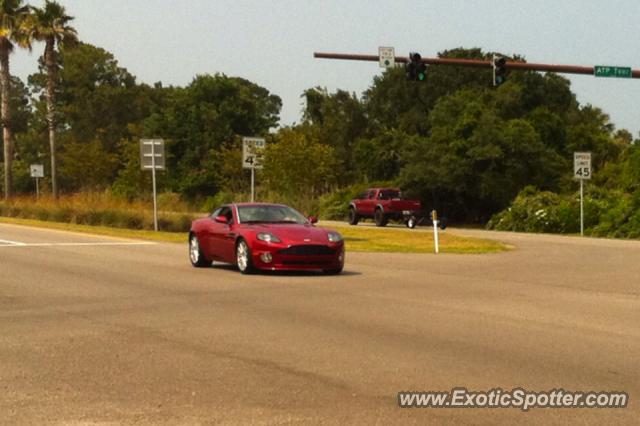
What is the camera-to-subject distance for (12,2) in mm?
60750

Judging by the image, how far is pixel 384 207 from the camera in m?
47.0

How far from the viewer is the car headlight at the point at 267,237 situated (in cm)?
1819

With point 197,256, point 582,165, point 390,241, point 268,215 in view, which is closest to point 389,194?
point 582,165

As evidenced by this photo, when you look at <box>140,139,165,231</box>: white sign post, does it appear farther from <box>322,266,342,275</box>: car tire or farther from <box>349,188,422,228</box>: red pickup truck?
<box>322,266,342,275</box>: car tire

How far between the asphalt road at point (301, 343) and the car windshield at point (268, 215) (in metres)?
1.12

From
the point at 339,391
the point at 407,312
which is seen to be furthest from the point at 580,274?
the point at 339,391

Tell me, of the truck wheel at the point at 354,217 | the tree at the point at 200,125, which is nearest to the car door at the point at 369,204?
the truck wheel at the point at 354,217

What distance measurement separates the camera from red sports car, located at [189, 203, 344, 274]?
1817 centimetres

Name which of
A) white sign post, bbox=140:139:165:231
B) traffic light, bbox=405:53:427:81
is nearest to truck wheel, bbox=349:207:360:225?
white sign post, bbox=140:139:165:231

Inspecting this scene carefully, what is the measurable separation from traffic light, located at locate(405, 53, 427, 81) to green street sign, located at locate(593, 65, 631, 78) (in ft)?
17.2

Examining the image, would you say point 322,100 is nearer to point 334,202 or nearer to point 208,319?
point 334,202

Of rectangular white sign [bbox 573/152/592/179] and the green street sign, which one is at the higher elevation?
the green street sign

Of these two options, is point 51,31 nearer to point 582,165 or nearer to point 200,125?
point 200,125

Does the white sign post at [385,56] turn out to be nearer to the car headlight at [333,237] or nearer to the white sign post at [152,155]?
the white sign post at [152,155]
